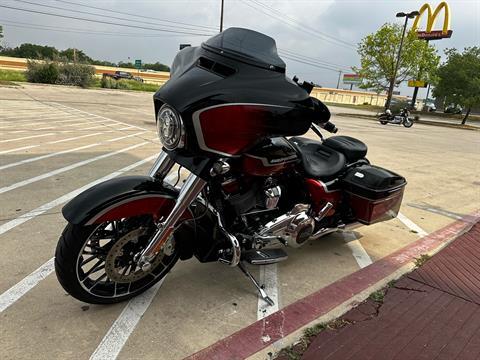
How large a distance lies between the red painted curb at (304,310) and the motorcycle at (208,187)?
272 millimetres

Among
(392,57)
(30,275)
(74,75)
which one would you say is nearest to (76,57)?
(74,75)

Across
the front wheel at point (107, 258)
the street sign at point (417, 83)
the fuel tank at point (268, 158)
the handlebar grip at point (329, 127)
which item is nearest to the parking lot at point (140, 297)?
the front wheel at point (107, 258)

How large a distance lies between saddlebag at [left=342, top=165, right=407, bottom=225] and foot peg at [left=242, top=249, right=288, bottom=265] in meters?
0.98

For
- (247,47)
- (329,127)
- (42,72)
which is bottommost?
(42,72)

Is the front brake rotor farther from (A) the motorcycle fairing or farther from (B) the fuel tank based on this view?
(B) the fuel tank

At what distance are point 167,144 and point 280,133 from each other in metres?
0.72

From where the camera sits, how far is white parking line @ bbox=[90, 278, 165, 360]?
220 cm

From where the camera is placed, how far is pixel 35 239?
136 inches

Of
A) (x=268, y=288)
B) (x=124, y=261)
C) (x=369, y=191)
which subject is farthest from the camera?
(x=369, y=191)

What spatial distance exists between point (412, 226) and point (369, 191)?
5.58 feet

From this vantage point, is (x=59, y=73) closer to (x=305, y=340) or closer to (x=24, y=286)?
(x=24, y=286)

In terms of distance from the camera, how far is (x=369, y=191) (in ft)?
10.9

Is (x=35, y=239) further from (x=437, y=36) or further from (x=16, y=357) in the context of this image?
(x=437, y=36)

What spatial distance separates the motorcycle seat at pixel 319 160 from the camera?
10.3 ft
